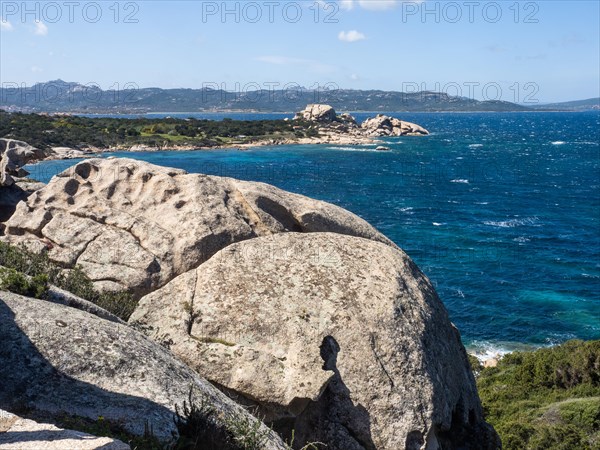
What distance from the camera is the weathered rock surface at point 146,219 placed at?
15.7 m

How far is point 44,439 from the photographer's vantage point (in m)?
7.34

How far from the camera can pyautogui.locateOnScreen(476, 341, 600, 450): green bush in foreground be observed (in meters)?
22.5

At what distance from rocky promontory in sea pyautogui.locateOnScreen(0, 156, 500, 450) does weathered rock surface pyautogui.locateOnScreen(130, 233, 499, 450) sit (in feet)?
0.11

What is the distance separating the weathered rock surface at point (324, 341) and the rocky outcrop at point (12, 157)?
352 inches

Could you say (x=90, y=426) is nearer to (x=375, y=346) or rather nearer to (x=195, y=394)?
(x=195, y=394)

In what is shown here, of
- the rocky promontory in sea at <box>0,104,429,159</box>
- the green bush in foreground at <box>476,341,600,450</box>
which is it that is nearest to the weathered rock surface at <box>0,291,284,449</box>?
the green bush in foreground at <box>476,341,600,450</box>

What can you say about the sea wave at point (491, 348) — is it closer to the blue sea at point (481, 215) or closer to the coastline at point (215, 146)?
the blue sea at point (481, 215)

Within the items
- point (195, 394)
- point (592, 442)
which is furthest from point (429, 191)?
point (195, 394)

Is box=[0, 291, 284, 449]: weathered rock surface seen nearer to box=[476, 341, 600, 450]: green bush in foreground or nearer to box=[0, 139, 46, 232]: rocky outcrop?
box=[0, 139, 46, 232]: rocky outcrop

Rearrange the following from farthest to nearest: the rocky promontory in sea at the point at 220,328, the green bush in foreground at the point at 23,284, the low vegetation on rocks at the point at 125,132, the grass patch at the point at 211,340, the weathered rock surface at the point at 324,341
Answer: the low vegetation on rocks at the point at 125,132 → the grass patch at the point at 211,340 → the weathered rock surface at the point at 324,341 → the green bush in foreground at the point at 23,284 → the rocky promontory in sea at the point at 220,328

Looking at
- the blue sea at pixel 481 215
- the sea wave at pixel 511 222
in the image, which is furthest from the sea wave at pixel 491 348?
the sea wave at pixel 511 222

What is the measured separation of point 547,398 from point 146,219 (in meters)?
22.3

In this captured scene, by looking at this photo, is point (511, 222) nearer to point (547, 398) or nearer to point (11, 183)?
point (547, 398)

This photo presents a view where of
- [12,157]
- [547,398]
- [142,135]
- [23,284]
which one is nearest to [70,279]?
[23,284]
